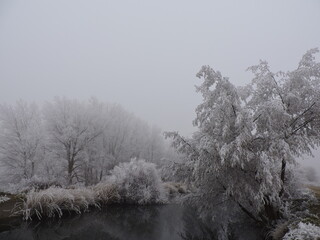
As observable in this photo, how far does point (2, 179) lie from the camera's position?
19.8 metres

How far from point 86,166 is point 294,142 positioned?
22.1m

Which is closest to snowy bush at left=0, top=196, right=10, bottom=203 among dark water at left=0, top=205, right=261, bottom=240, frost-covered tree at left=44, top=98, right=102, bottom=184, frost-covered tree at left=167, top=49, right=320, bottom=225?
dark water at left=0, top=205, right=261, bottom=240

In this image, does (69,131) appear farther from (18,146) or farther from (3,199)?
(3,199)

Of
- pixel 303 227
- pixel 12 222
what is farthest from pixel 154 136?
pixel 303 227

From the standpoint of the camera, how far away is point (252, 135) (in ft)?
23.1

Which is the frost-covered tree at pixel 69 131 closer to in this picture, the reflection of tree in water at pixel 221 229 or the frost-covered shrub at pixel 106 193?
the frost-covered shrub at pixel 106 193

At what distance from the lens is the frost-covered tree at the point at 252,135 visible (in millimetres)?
6426

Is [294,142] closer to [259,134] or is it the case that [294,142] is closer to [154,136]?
[259,134]

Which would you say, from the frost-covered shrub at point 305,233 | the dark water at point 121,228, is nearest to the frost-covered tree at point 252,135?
the frost-covered shrub at point 305,233

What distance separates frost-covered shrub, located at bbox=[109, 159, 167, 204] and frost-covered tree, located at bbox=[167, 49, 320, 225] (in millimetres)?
8468

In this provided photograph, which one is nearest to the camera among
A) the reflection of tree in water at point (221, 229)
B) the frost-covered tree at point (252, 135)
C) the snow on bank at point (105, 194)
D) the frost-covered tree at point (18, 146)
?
the frost-covered tree at point (252, 135)

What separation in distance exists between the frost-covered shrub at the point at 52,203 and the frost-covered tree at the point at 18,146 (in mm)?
10394

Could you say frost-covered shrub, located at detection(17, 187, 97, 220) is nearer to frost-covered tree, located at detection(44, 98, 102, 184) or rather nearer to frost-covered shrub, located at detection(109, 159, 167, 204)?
frost-covered shrub, located at detection(109, 159, 167, 204)

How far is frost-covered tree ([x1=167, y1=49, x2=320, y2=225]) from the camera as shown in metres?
6.43
